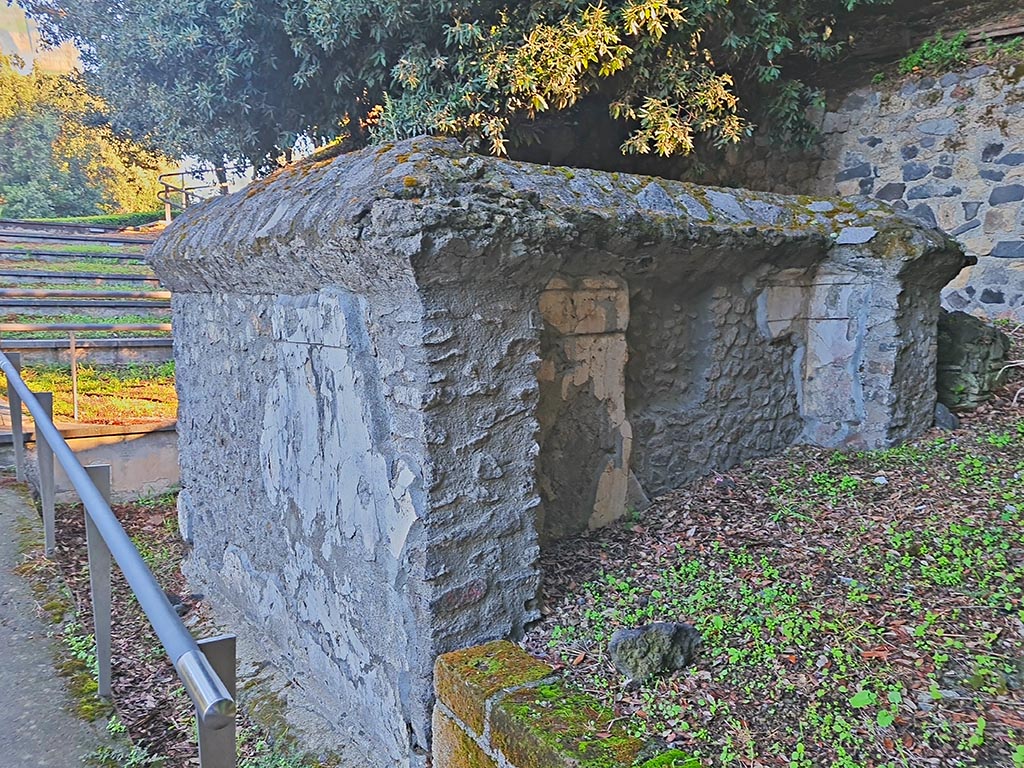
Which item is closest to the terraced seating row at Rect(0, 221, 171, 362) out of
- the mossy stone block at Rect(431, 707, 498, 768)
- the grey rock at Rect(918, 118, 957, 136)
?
the mossy stone block at Rect(431, 707, 498, 768)

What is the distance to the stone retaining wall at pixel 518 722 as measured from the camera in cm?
158

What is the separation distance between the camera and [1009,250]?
608cm

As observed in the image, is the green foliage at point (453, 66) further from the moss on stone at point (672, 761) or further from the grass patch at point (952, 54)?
the moss on stone at point (672, 761)

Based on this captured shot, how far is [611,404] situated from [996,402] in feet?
8.62

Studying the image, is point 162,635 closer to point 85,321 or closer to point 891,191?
point 891,191

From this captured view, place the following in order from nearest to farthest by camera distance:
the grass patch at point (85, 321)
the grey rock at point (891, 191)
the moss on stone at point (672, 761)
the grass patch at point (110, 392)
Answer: the moss on stone at point (672, 761), the grass patch at point (110, 392), the grey rock at point (891, 191), the grass patch at point (85, 321)

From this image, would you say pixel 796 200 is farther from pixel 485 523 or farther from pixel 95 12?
pixel 95 12


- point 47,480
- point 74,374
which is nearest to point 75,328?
point 74,374

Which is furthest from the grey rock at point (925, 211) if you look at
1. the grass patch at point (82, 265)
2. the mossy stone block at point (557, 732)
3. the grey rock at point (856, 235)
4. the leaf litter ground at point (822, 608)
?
the grass patch at point (82, 265)

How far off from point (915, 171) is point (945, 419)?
3997 millimetres

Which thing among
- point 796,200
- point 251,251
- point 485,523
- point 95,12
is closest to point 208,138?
point 95,12

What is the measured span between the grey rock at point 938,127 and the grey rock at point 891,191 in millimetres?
509

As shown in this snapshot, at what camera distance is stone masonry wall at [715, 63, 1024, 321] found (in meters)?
6.04

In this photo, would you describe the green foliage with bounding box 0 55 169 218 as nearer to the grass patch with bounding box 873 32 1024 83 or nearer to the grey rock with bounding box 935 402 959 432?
the grass patch with bounding box 873 32 1024 83
